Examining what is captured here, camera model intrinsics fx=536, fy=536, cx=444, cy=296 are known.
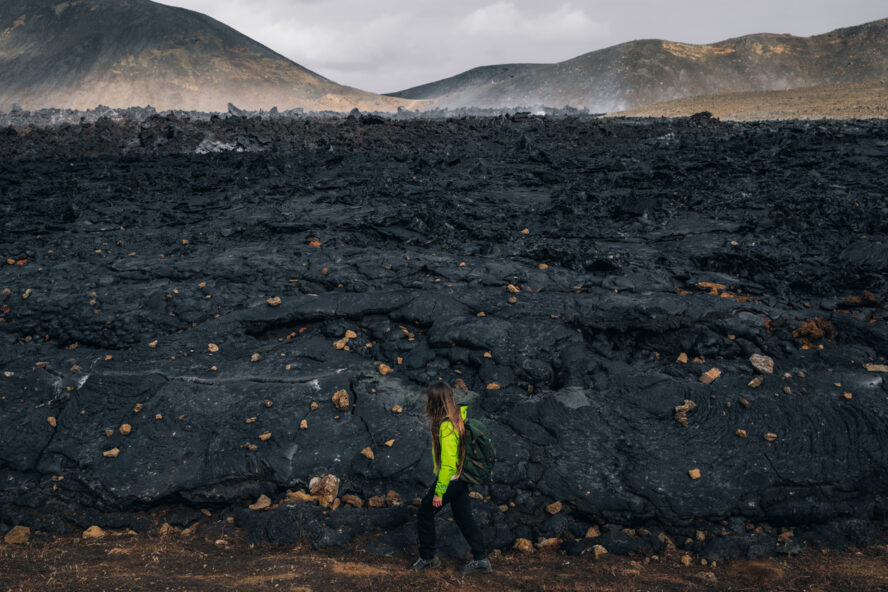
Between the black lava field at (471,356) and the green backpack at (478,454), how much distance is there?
2.65 ft

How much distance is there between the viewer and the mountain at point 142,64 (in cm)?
5544

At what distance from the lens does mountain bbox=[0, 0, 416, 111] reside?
55438mm

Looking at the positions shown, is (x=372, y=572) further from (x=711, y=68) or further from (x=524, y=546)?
(x=711, y=68)

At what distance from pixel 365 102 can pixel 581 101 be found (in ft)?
88.3

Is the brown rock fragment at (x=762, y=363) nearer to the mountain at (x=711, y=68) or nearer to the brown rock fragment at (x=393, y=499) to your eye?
the brown rock fragment at (x=393, y=499)

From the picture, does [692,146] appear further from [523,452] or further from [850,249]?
[523,452]

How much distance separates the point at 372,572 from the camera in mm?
3580

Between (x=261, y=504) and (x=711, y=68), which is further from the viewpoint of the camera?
(x=711, y=68)

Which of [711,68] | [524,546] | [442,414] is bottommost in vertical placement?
[524,546]

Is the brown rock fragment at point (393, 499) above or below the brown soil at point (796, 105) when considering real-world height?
below

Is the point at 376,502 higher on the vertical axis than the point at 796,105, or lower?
lower

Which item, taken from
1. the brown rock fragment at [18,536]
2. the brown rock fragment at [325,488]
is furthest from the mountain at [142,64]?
the brown rock fragment at [18,536]


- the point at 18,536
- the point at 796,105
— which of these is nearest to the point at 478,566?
the point at 18,536

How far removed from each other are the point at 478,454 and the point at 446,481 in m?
0.26
